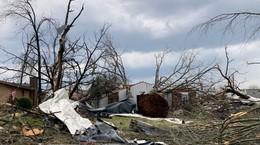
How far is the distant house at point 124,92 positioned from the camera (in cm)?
1927

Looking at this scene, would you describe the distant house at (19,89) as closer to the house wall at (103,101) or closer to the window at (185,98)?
the house wall at (103,101)

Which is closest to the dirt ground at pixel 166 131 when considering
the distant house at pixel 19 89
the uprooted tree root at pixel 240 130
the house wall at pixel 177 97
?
the uprooted tree root at pixel 240 130

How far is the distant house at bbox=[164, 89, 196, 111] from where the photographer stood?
54.7ft

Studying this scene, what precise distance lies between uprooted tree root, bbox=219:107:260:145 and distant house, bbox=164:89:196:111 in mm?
10322

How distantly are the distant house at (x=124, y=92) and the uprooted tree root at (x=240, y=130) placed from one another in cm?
1254

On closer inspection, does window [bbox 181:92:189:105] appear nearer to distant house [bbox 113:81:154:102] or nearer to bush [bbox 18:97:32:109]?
distant house [bbox 113:81:154:102]

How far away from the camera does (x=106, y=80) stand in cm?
1836

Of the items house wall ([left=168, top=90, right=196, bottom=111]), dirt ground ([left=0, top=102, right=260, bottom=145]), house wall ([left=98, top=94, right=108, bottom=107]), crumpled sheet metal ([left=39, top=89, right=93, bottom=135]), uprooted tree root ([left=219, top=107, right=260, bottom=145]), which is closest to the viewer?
uprooted tree root ([left=219, top=107, right=260, bottom=145])

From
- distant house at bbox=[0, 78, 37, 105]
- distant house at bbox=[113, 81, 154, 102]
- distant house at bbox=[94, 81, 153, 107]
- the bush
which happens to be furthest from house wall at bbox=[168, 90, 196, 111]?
the bush

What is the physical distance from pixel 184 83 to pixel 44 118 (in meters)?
10.4

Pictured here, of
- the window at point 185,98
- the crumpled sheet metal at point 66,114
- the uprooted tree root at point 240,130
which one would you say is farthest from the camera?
the window at point 185,98

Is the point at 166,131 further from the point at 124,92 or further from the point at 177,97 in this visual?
the point at 124,92

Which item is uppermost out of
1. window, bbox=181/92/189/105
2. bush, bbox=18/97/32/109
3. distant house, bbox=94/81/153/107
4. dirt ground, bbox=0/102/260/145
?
distant house, bbox=94/81/153/107

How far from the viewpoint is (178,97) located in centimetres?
1752
